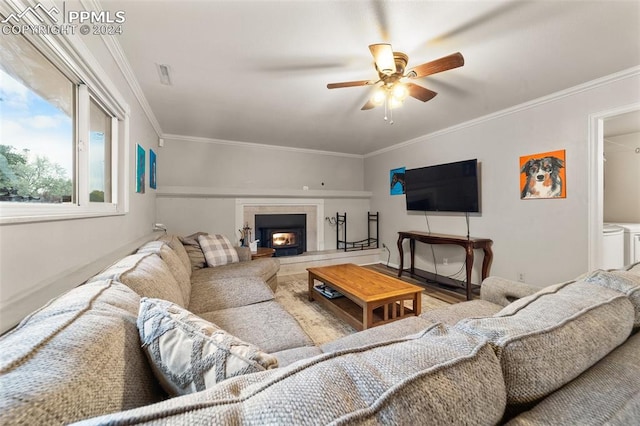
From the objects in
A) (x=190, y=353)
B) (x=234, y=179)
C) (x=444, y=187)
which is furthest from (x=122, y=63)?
(x=444, y=187)

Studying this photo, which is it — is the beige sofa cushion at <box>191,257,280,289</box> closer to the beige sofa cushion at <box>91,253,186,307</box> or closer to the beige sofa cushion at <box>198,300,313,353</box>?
the beige sofa cushion at <box>198,300,313,353</box>

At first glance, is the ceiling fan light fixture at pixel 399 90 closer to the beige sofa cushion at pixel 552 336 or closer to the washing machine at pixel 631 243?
the beige sofa cushion at pixel 552 336

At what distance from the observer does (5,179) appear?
97 cm

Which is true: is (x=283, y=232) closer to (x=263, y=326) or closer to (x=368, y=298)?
(x=368, y=298)

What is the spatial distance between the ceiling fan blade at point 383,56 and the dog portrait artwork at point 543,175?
88.8 inches

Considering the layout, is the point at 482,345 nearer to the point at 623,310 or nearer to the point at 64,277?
the point at 623,310

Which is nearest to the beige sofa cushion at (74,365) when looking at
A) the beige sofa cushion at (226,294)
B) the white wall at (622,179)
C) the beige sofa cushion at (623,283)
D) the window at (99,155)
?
the beige sofa cushion at (226,294)

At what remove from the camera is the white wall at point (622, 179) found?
3.93 metres

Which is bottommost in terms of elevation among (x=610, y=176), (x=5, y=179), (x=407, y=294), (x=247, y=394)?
(x=407, y=294)

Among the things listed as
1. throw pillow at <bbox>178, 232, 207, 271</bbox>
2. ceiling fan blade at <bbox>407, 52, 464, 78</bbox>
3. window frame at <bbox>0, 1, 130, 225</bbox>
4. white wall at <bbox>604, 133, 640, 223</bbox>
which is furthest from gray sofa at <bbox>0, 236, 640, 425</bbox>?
white wall at <bbox>604, 133, 640, 223</bbox>

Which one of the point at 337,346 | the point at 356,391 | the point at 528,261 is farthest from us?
the point at 528,261

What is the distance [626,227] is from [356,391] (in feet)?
14.7

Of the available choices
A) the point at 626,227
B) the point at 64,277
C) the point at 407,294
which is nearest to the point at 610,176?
the point at 626,227

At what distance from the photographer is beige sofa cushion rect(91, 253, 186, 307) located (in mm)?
1086
